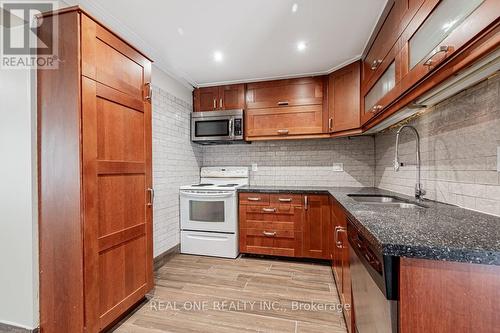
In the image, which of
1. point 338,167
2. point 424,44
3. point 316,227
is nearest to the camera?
point 424,44

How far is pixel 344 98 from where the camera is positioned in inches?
108

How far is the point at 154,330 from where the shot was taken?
5.43 feet

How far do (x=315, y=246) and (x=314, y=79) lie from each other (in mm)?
2078

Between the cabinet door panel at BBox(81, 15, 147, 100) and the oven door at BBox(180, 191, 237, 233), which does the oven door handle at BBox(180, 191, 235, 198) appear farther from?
the cabinet door panel at BBox(81, 15, 147, 100)

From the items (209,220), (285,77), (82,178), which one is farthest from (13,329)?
(285,77)

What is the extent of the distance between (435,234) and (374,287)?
294mm

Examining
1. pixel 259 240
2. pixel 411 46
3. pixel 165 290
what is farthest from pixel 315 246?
pixel 411 46

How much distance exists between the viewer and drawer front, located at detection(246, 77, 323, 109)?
300 centimetres

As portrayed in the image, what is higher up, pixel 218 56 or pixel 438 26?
Result: pixel 218 56

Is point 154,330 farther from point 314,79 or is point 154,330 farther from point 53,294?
point 314,79

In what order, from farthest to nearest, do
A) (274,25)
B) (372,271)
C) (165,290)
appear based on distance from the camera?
1. (165,290)
2. (274,25)
3. (372,271)

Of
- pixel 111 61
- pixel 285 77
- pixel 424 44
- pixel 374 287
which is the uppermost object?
pixel 285 77

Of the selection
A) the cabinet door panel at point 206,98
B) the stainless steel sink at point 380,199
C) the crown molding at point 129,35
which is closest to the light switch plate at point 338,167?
the stainless steel sink at point 380,199

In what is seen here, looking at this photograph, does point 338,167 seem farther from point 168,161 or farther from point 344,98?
point 168,161
